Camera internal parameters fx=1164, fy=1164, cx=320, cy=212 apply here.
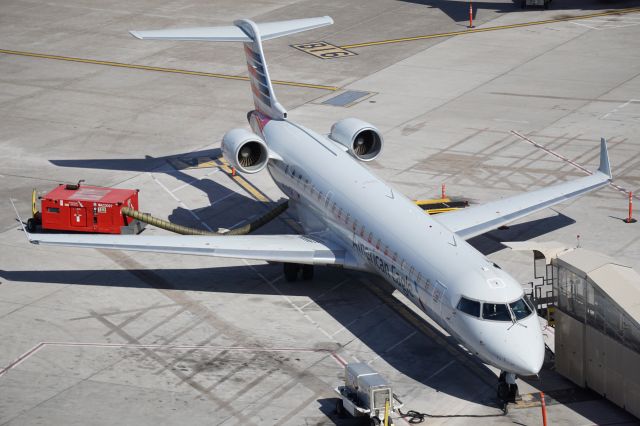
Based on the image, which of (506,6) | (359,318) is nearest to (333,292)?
(359,318)

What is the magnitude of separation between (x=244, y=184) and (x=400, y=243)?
1385 cm

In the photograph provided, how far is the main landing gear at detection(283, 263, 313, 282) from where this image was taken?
35.8 metres

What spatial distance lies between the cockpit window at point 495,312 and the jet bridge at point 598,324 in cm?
210

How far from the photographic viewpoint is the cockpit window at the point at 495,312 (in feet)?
92.7

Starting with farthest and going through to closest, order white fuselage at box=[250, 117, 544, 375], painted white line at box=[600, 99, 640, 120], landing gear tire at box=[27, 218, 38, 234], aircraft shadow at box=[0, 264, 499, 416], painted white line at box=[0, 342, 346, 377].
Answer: painted white line at box=[600, 99, 640, 120] → landing gear tire at box=[27, 218, 38, 234] → painted white line at box=[0, 342, 346, 377] → aircraft shadow at box=[0, 264, 499, 416] → white fuselage at box=[250, 117, 544, 375]

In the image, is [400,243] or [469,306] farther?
[400,243]

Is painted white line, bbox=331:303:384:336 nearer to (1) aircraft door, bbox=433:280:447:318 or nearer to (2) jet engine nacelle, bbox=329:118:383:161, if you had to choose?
(1) aircraft door, bbox=433:280:447:318

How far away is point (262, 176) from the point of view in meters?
45.1

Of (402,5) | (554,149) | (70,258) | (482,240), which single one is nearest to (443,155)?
(554,149)

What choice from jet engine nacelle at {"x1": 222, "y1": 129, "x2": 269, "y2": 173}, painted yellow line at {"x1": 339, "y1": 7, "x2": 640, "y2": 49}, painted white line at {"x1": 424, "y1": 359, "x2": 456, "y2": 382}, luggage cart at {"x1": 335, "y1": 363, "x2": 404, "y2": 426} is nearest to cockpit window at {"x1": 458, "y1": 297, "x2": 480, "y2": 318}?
painted white line at {"x1": 424, "y1": 359, "x2": 456, "y2": 382}

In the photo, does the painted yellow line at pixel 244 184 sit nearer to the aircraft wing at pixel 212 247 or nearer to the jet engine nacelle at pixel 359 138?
the jet engine nacelle at pixel 359 138

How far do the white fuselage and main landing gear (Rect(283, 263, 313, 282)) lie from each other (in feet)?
4.02

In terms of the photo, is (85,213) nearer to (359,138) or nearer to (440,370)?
(359,138)

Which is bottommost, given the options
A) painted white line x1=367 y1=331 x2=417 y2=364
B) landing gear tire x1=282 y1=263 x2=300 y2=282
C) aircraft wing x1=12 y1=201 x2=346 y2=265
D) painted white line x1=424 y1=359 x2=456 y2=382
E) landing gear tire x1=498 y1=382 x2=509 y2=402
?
painted white line x1=424 y1=359 x2=456 y2=382
